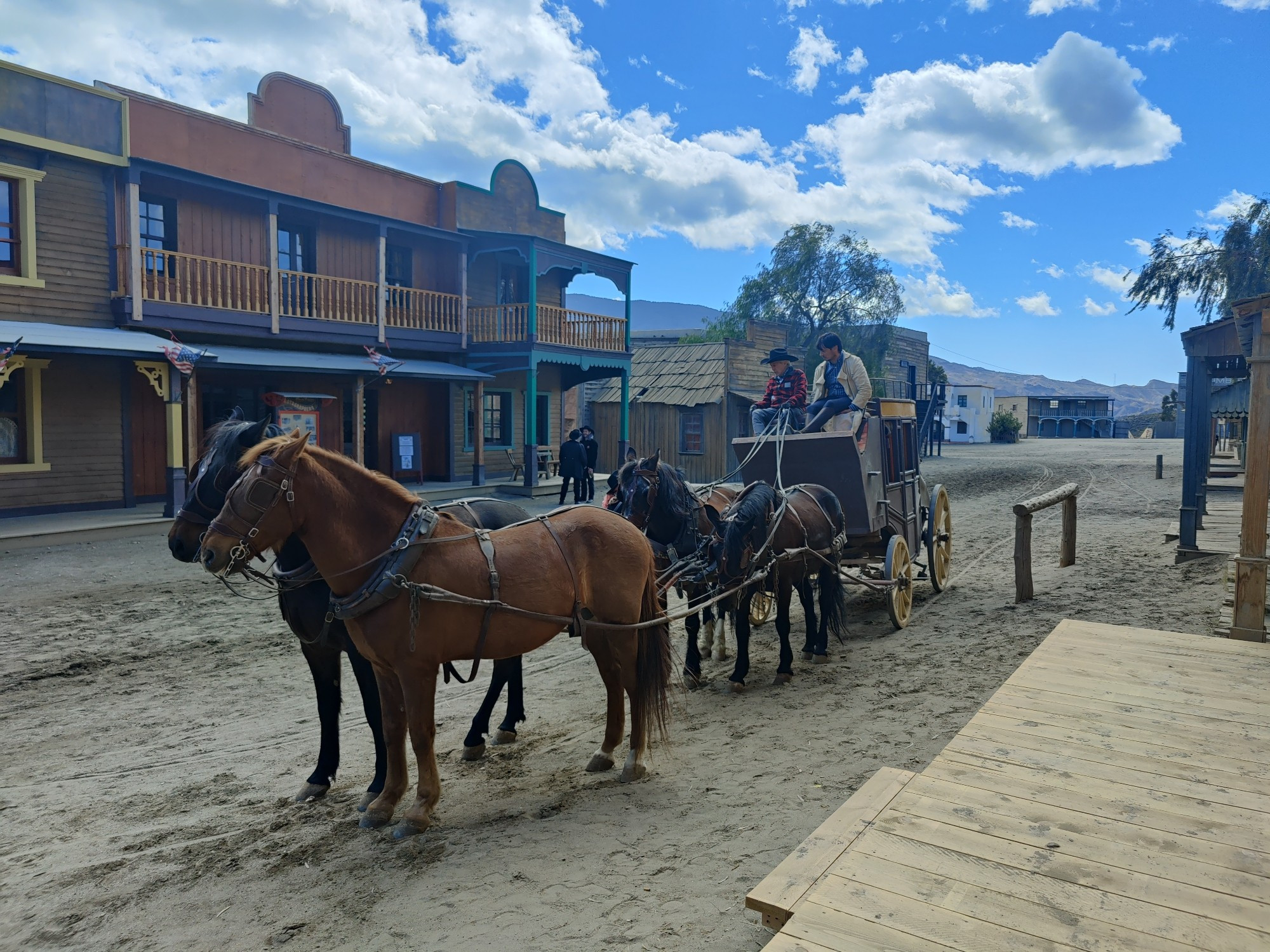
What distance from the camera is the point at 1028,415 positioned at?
199 ft

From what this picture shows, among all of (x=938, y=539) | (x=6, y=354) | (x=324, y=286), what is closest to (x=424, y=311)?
(x=324, y=286)

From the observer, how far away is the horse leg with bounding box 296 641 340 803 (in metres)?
4.18

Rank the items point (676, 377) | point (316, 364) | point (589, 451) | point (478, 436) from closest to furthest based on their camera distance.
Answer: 1. point (316, 364)
2. point (589, 451)
3. point (478, 436)
4. point (676, 377)

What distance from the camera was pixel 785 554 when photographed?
20.0 ft

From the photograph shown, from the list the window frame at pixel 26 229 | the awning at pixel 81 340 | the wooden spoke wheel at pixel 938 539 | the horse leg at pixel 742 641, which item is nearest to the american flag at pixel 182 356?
the awning at pixel 81 340

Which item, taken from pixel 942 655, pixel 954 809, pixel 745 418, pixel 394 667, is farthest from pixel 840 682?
pixel 745 418

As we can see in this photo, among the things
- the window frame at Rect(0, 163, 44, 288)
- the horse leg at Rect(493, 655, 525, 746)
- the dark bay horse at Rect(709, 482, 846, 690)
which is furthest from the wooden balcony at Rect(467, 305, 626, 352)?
the horse leg at Rect(493, 655, 525, 746)

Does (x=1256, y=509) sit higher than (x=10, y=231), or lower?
lower

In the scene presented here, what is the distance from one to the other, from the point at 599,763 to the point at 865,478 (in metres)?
3.99

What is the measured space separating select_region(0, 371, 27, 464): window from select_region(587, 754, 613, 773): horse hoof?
12.8 meters

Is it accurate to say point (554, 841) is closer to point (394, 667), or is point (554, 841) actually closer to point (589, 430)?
point (394, 667)

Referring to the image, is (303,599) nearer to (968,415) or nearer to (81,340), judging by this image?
(81,340)

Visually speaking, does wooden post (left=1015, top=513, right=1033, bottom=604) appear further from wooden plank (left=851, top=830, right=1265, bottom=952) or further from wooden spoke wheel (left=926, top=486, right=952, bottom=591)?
wooden plank (left=851, top=830, right=1265, bottom=952)

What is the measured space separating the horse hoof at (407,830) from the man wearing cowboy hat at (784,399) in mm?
4934
